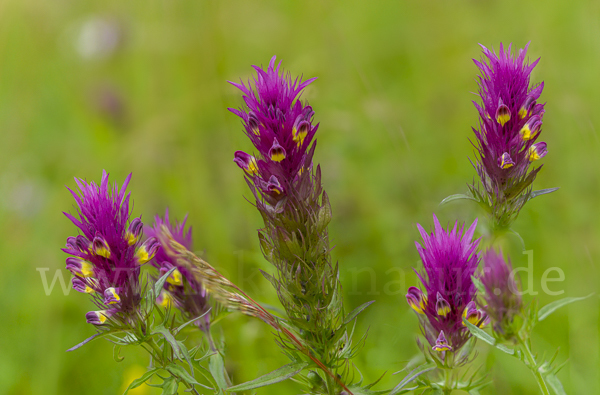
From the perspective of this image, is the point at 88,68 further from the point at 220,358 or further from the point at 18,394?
the point at 220,358

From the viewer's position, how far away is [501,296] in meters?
1.21

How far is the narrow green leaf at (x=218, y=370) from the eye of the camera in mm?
1403

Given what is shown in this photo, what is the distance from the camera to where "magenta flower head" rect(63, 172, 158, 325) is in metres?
1.35

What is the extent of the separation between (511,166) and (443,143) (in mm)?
2534

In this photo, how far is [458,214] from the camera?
2.72 meters

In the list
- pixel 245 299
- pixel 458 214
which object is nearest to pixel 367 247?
pixel 458 214

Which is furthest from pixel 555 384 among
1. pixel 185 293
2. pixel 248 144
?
pixel 248 144

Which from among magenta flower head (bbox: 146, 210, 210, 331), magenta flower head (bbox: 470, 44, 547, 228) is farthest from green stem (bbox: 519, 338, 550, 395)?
magenta flower head (bbox: 146, 210, 210, 331)

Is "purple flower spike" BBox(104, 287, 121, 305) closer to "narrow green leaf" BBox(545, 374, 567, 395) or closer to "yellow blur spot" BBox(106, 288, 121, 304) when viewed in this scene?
"yellow blur spot" BBox(106, 288, 121, 304)

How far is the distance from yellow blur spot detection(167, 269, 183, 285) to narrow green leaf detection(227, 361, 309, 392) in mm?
529

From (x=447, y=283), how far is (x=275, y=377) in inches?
20.2

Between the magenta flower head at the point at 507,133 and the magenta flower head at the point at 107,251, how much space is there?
1023mm

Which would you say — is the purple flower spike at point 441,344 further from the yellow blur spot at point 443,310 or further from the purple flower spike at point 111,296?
the purple flower spike at point 111,296

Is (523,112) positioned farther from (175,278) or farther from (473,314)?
(175,278)
